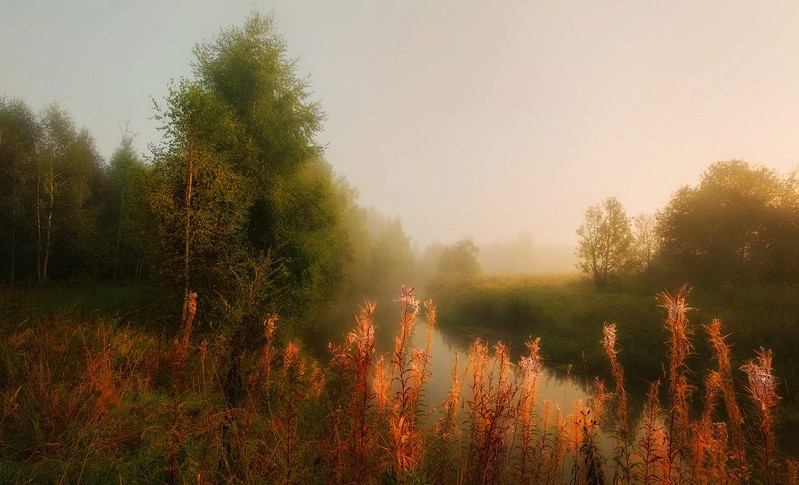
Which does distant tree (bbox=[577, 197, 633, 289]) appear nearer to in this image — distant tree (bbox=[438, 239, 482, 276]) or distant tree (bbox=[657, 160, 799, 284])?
distant tree (bbox=[657, 160, 799, 284])

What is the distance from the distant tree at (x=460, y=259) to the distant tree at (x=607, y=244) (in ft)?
65.6

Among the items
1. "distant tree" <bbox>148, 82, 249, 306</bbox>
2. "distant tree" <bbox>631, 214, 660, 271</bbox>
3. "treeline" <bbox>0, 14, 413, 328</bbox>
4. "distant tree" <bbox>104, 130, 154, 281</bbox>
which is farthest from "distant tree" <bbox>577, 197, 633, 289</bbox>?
"distant tree" <bbox>104, 130, 154, 281</bbox>

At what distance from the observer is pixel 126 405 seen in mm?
5020

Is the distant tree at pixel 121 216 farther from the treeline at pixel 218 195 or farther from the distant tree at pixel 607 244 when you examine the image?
the distant tree at pixel 607 244

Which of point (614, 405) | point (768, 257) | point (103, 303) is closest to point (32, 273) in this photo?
point (103, 303)

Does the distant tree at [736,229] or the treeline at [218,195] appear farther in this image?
the distant tree at [736,229]

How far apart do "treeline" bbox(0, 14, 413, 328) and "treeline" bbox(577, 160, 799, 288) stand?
19.8 m

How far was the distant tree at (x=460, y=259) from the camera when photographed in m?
47.0

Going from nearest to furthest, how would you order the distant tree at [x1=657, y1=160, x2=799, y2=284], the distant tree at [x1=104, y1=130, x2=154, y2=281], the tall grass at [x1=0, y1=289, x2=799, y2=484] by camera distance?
the tall grass at [x1=0, y1=289, x2=799, y2=484], the distant tree at [x1=657, y1=160, x2=799, y2=284], the distant tree at [x1=104, y1=130, x2=154, y2=281]

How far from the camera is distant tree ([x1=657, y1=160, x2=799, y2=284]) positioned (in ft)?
56.8

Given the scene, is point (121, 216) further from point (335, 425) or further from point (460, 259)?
point (460, 259)

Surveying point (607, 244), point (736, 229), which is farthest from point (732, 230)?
point (607, 244)

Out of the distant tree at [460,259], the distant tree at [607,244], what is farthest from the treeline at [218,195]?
the distant tree at [460,259]

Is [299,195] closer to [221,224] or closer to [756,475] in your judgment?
[221,224]
